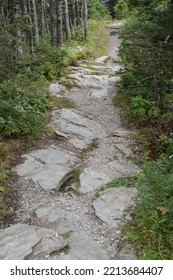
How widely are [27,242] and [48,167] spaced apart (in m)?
2.53

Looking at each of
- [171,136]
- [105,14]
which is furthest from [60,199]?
[105,14]

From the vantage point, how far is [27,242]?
4688mm

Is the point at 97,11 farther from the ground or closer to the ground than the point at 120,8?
closer to the ground

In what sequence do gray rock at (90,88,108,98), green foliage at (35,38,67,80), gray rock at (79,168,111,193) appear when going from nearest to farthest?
gray rock at (79,168,111,193)
gray rock at (90,88,108,98)
green foliage at (35,38,67,80)

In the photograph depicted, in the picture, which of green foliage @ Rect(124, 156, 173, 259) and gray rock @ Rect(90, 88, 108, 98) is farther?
gray rock @ Rect(90, 88, 108, 98)

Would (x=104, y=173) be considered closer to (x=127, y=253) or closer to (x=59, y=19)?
(x=127, y=253)

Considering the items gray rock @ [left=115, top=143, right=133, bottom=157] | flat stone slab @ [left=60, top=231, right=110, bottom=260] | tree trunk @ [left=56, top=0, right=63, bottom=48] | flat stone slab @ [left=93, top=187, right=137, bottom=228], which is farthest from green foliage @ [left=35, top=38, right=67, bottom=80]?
flat stone slab @ [left=60, top=231, right=110, bottom=260]

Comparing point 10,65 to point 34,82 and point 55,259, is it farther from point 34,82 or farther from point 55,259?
point 55,259

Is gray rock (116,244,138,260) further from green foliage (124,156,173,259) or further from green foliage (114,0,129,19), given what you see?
green foliage (114,0,129,19)

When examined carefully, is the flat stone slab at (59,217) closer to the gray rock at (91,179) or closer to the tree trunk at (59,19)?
the gray rock at (91,179)

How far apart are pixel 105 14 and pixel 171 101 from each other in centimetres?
3248

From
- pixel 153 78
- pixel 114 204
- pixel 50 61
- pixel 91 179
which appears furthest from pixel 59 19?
pixel 114 204

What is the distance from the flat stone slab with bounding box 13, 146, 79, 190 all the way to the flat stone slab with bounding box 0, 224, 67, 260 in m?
1.42

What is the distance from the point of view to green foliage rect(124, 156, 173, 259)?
4.32 m
